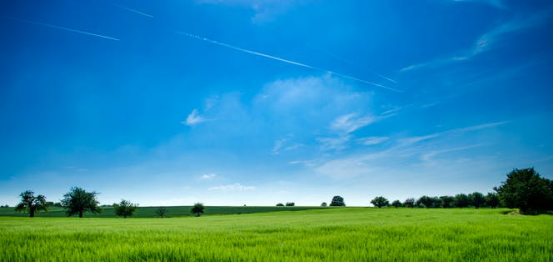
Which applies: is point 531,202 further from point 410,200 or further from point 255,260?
point 410,200

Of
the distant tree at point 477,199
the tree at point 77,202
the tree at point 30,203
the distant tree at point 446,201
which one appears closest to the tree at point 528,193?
the tree at point 77,202

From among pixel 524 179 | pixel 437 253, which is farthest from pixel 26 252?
pixel 524 179

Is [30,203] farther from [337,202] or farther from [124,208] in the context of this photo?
[337,202]

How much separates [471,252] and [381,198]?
163892mm

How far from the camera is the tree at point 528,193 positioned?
40.8m

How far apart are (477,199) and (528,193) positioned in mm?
155322

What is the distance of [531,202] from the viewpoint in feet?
136

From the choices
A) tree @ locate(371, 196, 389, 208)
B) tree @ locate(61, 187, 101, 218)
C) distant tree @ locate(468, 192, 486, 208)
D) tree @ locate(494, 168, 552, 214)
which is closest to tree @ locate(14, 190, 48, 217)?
tree @ locate(61, 187, 101, 218)

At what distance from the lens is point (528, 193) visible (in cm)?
4128

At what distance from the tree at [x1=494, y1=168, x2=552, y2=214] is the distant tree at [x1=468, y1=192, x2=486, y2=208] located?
488 feet

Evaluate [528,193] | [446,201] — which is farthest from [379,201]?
[528,193]

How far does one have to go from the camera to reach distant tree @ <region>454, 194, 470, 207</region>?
170625 millimetres

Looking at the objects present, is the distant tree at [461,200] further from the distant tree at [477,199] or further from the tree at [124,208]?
the tree at [124,208]

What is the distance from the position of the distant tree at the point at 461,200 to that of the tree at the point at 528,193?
152931mm
